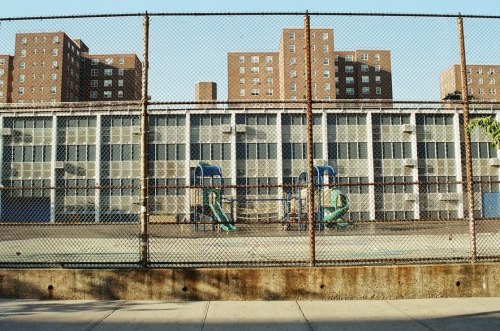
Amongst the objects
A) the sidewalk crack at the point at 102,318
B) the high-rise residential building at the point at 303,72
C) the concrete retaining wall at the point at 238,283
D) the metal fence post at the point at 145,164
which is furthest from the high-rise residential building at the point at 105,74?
the sidewalk crack at the point at 102,318

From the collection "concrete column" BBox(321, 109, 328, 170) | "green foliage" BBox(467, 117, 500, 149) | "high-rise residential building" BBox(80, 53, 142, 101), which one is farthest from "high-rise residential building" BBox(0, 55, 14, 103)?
"green foliage" BBox(467, 117, 500, 149)

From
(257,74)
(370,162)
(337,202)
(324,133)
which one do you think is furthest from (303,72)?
A: (337,202)

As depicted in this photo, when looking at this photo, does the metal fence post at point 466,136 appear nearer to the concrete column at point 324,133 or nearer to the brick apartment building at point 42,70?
the concrete column at point 324,133

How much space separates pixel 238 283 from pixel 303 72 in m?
73.8

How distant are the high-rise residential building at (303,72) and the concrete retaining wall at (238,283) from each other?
68.1m

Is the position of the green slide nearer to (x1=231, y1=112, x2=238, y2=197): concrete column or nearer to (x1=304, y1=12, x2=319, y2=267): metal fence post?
(x1=231, y1=112, x2=238, y2=197): concrete column

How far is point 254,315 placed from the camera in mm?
6402

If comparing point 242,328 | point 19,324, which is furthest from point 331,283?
point 19,324

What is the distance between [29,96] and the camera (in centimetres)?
8612

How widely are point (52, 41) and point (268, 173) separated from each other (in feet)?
224

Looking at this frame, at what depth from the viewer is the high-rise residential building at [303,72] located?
81188 millimetres

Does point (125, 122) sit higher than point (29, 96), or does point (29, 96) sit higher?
point (29, 96)

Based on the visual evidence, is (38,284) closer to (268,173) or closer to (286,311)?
(286,311)

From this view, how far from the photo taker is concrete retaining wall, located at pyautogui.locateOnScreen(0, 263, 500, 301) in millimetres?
7266
